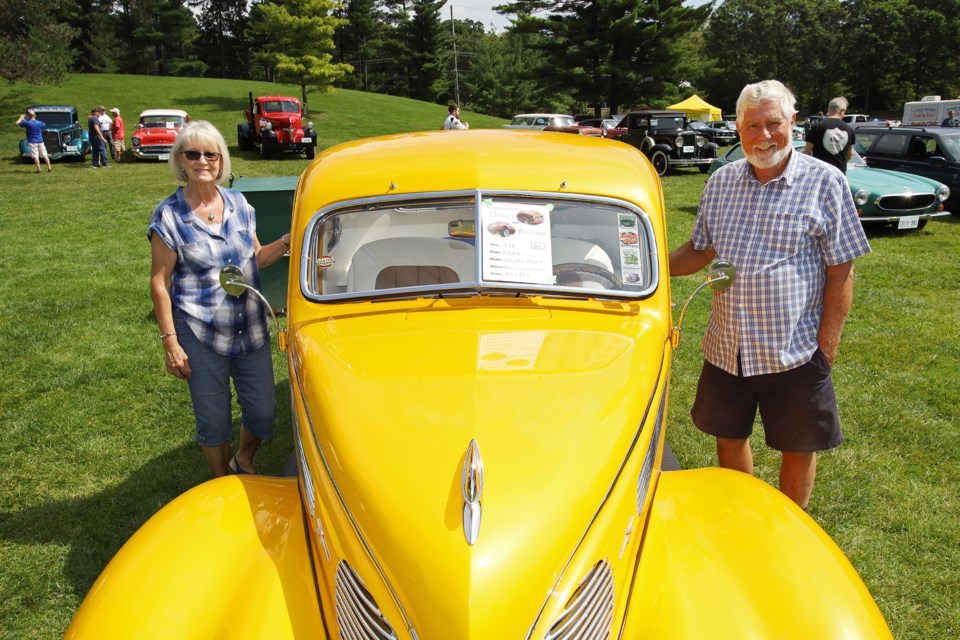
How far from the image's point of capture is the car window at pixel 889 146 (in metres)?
13.9

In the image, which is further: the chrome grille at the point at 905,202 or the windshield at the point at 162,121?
the windshield at the point at 162,121

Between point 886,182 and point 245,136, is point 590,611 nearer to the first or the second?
point 886,182

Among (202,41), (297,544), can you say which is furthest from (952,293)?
(202,41)

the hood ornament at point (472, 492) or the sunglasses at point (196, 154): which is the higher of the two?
the sunglasses at point (196, 154)

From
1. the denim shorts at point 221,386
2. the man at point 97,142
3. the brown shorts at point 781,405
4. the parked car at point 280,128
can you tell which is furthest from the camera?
the parked car at point 280,128

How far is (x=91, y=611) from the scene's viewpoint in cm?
220

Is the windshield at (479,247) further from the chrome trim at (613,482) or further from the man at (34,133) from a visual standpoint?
the man at (34,133)

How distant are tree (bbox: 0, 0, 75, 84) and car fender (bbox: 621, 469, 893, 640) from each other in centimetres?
3206

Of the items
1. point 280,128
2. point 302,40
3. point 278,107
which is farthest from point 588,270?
point 302,40

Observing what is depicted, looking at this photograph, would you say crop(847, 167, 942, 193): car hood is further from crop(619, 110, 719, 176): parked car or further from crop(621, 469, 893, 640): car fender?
crop(621, 469, 893, 640): car fender

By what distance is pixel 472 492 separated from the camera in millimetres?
2008

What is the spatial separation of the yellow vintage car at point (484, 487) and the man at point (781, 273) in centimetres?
36

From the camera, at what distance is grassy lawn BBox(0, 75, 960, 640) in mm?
3609

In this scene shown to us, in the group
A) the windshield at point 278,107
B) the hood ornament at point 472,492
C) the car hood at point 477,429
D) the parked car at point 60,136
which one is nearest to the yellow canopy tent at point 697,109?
the windshield at point 278,107
